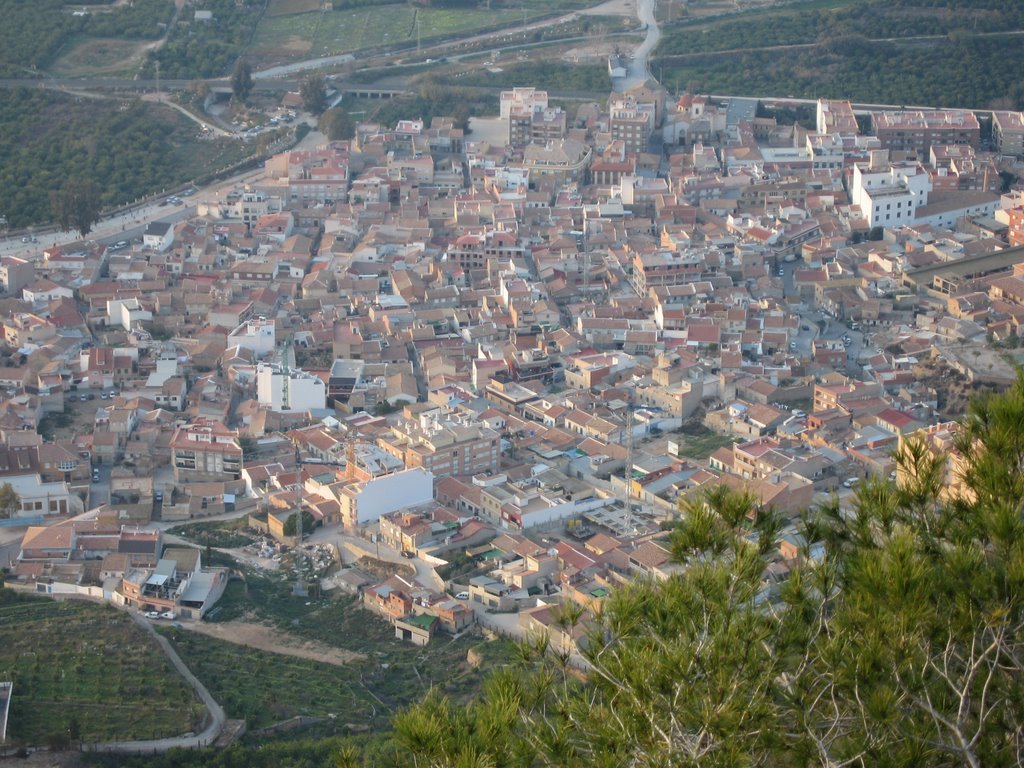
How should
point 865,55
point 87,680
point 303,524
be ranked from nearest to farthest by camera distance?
point 87,680 < point 303,524 < point 865,55

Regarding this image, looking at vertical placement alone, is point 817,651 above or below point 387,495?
above

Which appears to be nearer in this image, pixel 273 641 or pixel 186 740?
pixel 186 740

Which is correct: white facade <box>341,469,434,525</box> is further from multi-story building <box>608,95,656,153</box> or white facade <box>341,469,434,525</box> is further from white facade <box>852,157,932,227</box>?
multi-story building <box>608,95,656,153</box>

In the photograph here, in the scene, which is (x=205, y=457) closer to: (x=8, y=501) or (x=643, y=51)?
(x=8, y=501)

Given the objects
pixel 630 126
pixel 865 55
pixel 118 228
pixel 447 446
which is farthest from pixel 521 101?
pixel 447 446

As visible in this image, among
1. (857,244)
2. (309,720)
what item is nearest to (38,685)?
(309,720)

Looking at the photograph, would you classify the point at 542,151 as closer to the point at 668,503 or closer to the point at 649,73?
the point at 649,73

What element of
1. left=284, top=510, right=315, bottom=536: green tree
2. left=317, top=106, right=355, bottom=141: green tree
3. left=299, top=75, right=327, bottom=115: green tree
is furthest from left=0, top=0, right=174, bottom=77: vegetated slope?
left=284, top=510, right=315, bottom=536: green tree

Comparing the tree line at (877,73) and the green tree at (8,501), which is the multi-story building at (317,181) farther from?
the green tree at (8,501)
